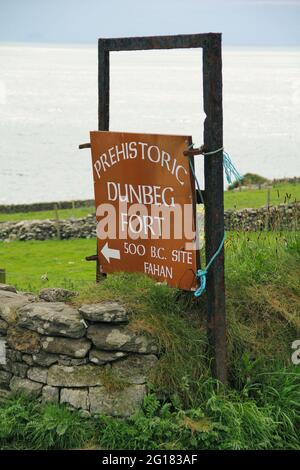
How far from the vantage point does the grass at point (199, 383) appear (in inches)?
365

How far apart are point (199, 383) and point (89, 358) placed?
46.2 inches

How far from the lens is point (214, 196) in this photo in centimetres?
962

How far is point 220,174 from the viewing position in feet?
31.6

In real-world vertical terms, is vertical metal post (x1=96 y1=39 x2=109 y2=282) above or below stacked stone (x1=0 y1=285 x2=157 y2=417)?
above

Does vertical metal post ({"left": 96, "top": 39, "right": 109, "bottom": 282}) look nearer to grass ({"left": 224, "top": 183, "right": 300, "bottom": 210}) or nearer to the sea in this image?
grass ({"left": 224, "top": 183, "right": 300, "bottom": 210})

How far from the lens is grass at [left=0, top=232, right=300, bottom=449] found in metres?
9.28

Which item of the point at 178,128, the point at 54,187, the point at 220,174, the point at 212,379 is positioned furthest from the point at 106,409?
the point at 178,128

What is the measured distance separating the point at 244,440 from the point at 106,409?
1.44 m

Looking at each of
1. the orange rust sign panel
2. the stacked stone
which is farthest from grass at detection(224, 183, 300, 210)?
the stacked stone

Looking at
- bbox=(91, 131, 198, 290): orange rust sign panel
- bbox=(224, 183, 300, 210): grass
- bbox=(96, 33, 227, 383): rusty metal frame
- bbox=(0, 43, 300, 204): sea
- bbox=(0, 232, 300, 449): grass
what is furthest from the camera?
bbox=(0, 43, 300, 204): sea

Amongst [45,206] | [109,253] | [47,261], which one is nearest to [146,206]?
[109,253]

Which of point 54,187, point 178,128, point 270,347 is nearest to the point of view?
point 270,347
